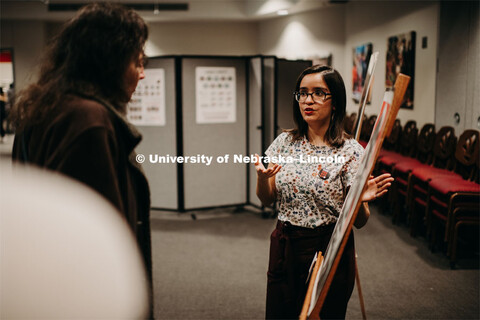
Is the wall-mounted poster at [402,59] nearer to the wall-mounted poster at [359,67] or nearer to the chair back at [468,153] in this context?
the wall-mounted poster at [359,67]

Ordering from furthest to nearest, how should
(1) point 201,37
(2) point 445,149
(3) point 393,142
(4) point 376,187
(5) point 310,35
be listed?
(1) point 201,37 → (5) point 310,35 → (3) point 393,142 → (2) point 445,149 → (4) point 376,187

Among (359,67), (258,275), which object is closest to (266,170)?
(258,275)

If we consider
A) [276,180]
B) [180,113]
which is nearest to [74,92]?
[276,180]

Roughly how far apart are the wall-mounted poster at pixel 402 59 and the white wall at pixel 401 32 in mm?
82

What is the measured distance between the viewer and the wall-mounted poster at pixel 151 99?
16.3 ft

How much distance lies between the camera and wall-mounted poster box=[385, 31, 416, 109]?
573 cm

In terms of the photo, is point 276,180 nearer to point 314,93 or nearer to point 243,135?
point 314,93

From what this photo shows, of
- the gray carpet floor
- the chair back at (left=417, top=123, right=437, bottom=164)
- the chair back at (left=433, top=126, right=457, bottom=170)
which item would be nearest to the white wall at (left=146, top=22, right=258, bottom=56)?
the chair back at (left=417, top=123, right=437, bottom=164)

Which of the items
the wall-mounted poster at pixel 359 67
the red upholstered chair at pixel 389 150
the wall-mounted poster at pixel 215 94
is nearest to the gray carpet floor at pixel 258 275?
the red upholstered chair at pixel 389 150

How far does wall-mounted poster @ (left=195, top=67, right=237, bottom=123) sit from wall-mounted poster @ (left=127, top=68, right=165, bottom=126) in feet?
1.36

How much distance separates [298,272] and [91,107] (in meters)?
1.08

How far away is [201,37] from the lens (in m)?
11.2

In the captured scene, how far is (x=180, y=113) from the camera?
196 inches

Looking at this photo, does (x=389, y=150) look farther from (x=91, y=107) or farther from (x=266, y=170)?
(x=91, y=107)
